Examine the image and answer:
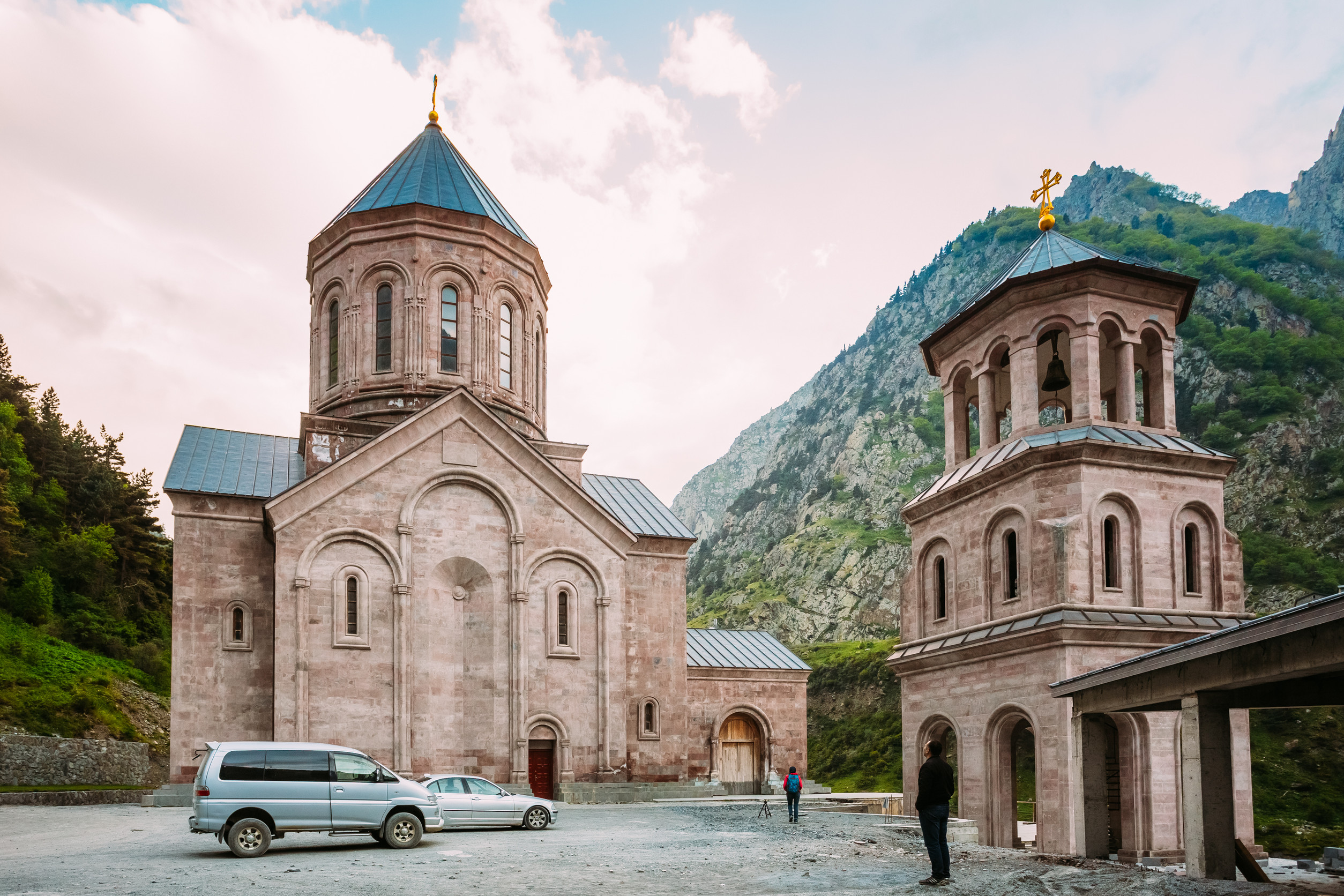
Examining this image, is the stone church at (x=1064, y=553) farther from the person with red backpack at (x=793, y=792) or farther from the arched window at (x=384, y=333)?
the arched window at (x=384, y=333)

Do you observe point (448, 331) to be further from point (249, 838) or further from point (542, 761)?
point (249, 838)

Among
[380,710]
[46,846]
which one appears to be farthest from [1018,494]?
[46,846]

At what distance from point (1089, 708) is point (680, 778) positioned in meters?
16.0

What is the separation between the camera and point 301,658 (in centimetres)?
2331

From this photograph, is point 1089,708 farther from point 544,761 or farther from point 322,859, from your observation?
point 544,761

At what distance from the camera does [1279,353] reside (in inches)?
2608

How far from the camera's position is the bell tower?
2864cm

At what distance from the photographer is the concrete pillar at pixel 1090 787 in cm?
1324

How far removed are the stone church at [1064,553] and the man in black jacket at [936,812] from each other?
7030 mm

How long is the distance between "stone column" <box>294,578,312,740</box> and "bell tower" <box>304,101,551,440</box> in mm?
5370

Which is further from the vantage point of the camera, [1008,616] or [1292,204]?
[1292,204]

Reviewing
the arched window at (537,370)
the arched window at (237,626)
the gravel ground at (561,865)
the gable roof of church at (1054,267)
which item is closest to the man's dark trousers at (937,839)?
the gravel ground at (561,865)

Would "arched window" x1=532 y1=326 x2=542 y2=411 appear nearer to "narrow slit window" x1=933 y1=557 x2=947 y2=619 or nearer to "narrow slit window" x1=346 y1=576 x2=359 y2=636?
"narrow slit window" x1=346 y1=576 x2=359 y2=636

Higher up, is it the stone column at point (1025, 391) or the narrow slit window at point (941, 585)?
the stone column at point (1025, 391)
